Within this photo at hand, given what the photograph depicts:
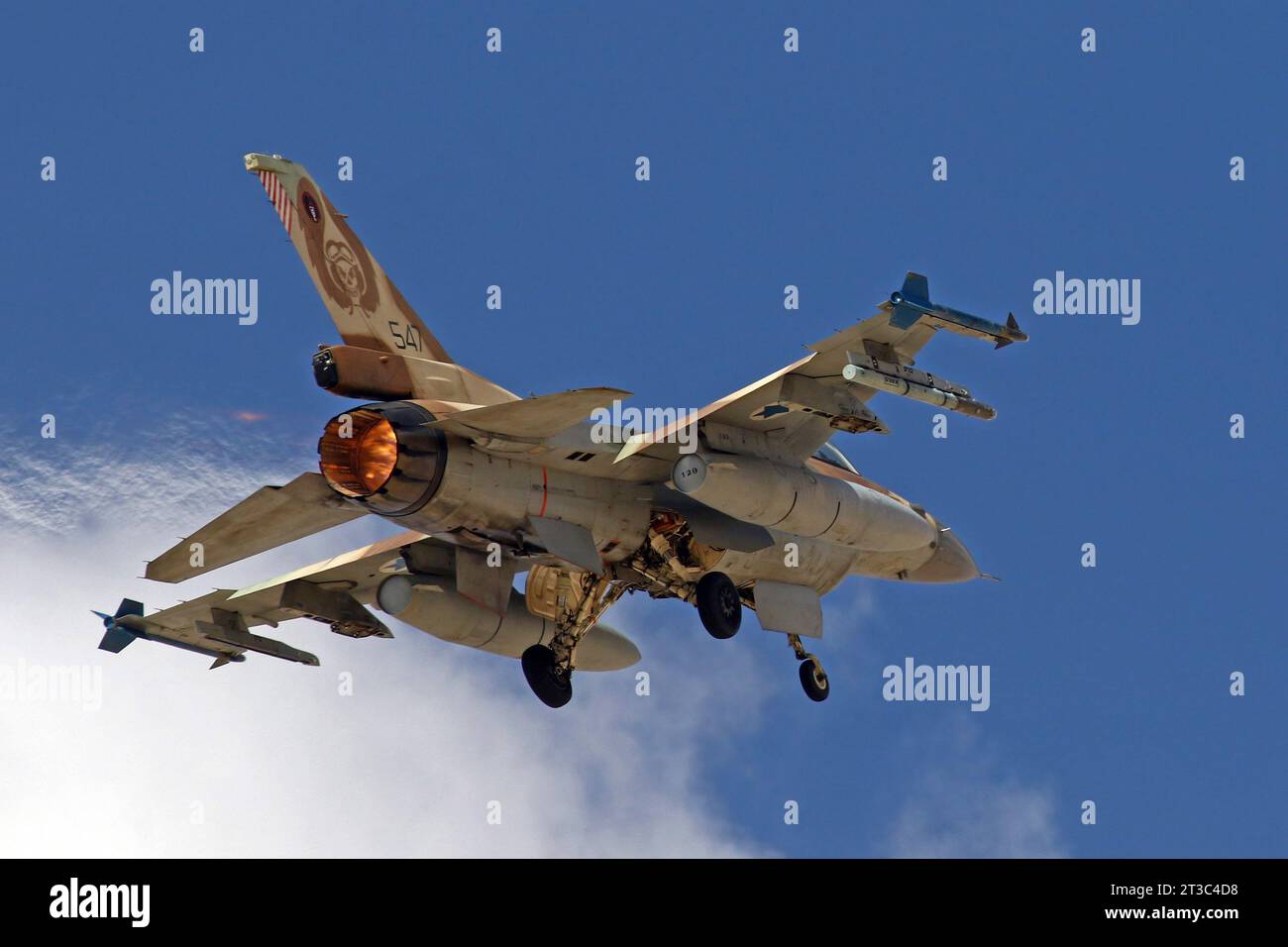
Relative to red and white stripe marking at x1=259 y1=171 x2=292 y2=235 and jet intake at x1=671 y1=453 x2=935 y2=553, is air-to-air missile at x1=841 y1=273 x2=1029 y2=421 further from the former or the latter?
red and white stripe marking at x1=259 y1=171 x2=292 y2=235

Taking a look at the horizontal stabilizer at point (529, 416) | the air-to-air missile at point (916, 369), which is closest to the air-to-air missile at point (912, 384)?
the air-to-air missile at point (916, 369)

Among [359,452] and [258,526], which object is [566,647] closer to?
[258,526]

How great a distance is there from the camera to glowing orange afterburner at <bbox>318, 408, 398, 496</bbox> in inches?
794

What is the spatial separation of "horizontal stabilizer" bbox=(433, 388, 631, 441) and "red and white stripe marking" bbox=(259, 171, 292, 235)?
274cm

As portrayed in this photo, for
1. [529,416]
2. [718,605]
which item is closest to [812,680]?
[718,605]

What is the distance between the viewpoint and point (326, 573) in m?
24.6

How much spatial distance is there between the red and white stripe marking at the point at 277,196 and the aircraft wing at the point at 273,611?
443 cm

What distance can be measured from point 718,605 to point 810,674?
2505 mm

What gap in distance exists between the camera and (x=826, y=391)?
21328 mm

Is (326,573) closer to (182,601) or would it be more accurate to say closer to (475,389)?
(182,601)

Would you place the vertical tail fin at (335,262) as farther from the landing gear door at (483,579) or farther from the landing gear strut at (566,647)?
the landing gear strut at (566,647)

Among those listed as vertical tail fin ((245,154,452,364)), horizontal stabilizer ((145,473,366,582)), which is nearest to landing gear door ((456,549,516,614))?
horizontal stabilizer ((145,473,366,582))
